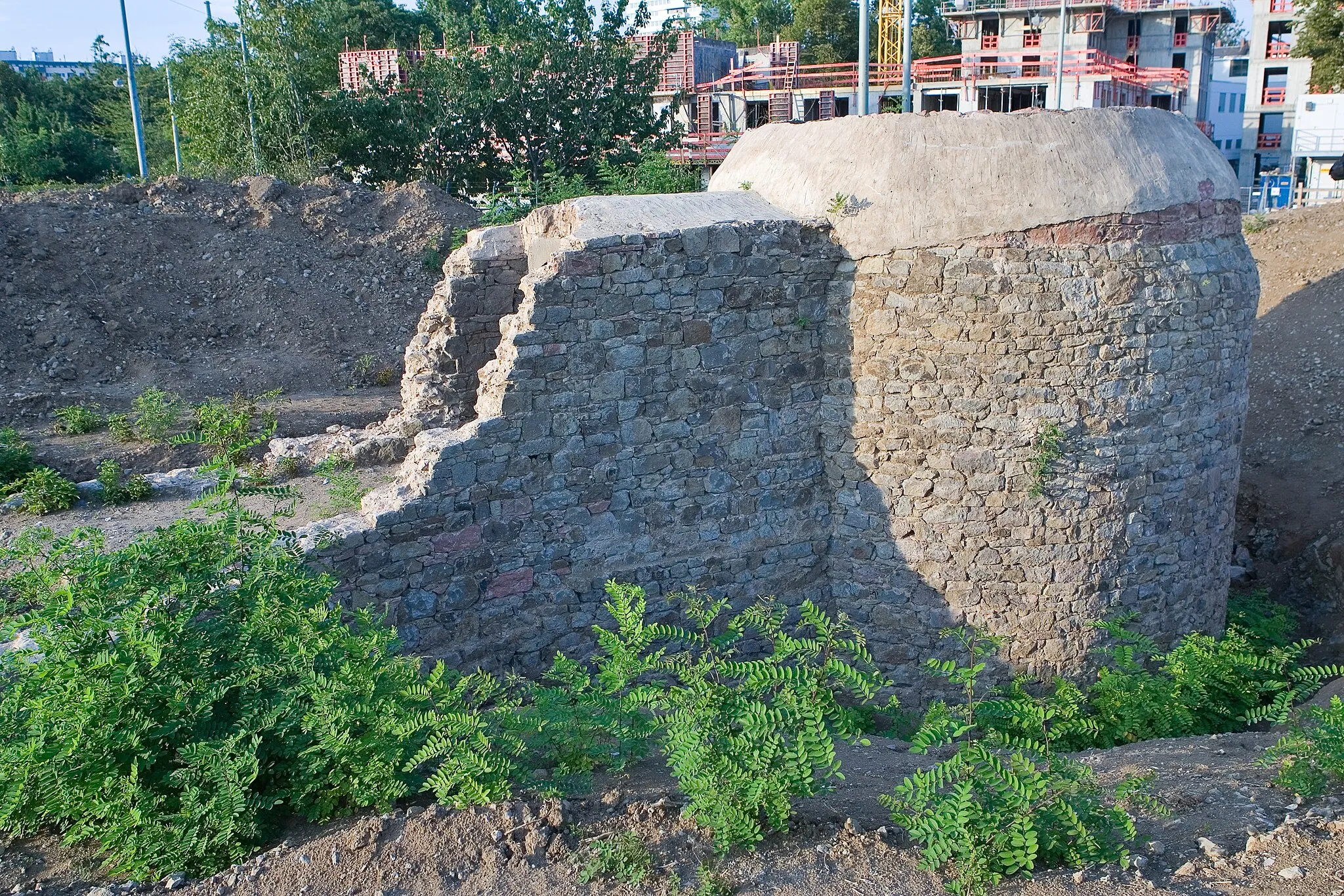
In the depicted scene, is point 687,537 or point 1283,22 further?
point 1283,22

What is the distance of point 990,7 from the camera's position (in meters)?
31.0

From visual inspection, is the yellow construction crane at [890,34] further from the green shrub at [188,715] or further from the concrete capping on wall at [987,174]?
the green shrub at [188,715]

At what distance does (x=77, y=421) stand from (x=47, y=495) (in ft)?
14.9

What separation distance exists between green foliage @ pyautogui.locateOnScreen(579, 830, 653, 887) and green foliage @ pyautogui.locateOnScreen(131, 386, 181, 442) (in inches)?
356

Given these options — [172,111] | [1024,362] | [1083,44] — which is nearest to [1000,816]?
[1024,362]

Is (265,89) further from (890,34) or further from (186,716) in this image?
(186,716)

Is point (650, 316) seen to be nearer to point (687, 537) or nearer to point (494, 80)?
point (687, 537)

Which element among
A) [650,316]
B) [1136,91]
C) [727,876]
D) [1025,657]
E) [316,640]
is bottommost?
[1025,657]

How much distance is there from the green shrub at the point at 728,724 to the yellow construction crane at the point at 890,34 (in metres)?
8.20

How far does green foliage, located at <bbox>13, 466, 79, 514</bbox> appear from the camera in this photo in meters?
7.95

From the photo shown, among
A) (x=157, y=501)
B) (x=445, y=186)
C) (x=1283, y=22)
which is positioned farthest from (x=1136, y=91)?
(x=1283, y=22)

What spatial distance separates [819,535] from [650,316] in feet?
6.71

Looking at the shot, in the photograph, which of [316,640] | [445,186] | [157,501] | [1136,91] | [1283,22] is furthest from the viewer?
[1283,22]

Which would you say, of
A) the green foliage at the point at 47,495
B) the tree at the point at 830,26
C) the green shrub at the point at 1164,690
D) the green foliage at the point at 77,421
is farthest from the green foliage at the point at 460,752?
the tree at the point at 830,26
